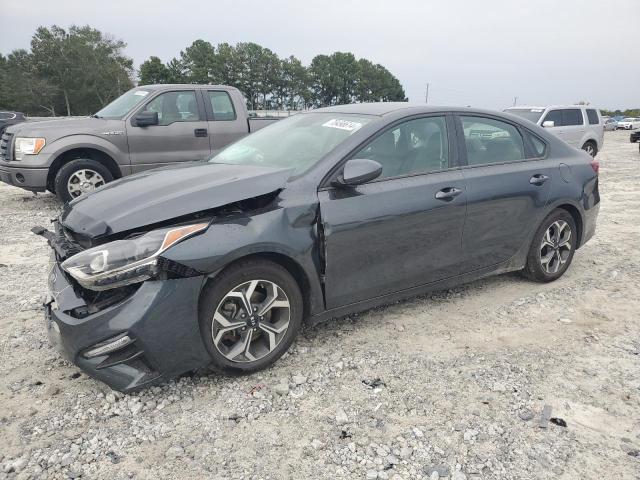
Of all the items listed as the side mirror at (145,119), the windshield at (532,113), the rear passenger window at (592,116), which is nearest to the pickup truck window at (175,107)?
the side mirror at (145,119)

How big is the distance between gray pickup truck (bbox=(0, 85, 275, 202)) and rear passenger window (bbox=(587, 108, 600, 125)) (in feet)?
36.5

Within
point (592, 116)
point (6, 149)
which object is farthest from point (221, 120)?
point (592, 116)

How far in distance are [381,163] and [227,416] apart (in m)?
1.86

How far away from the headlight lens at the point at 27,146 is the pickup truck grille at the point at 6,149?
133 mm

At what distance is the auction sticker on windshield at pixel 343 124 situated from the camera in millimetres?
3463

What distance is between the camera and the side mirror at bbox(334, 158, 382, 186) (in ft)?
10.1

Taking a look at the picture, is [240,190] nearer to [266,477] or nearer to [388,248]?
[388,248]

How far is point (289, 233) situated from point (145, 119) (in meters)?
5.49

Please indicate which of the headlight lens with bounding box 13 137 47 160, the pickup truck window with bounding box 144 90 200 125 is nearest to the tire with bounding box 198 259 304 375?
the headlight lens with bounding box 13 137 47 160

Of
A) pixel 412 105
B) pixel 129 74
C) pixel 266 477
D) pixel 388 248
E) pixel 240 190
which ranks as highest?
pixel 129 74

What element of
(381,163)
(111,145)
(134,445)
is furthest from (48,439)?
(111,145)

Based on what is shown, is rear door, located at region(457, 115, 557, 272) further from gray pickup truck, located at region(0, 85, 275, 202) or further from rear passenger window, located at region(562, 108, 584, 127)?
rear passenger window, located at region(562, 108, 584, 127)

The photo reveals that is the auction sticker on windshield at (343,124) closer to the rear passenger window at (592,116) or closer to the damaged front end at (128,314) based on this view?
the damaged front end at (128,314)

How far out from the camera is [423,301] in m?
4.16
